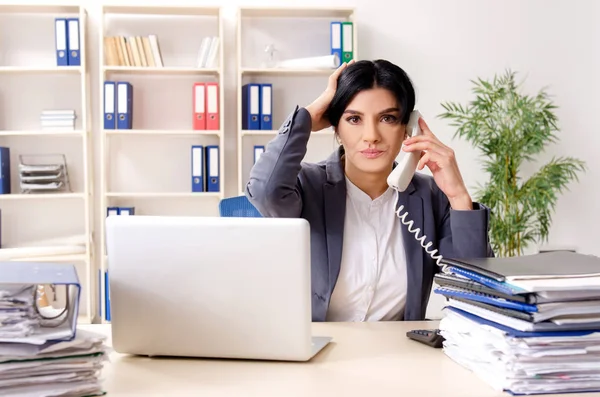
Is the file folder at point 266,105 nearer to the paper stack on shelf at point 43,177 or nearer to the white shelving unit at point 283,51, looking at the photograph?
the white shelving unit at point 283,51

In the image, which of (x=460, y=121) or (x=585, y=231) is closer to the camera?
(x=460, y=121)

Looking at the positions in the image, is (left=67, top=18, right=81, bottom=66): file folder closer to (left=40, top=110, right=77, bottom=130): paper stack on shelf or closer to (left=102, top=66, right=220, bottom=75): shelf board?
(left=102, top=66, right=220, bottom=75): shelf board

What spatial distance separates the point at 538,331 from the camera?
4.00 feet

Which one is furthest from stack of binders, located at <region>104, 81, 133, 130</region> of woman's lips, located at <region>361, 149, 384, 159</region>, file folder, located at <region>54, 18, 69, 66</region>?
woman's lips, located at <region>361, 149, 384, 159</region>

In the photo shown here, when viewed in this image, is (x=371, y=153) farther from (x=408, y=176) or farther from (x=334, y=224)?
(x=334, y=224)

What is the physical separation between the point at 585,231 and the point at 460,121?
1.23 metres

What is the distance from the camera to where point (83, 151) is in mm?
4520

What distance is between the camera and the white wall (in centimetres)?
467

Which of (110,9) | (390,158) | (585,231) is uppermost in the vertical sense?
(110,9)

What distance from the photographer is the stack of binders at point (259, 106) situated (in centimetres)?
439

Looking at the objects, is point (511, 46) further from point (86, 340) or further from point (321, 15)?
point (86, 340)

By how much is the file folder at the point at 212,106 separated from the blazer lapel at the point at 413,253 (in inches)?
98.5

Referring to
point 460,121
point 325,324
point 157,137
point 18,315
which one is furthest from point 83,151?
point 18,315

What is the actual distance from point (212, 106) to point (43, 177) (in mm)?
1113
